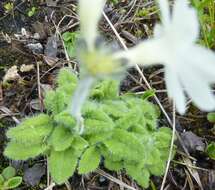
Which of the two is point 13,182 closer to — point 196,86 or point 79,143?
point 79,143

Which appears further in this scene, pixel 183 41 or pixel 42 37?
pixel 42 37

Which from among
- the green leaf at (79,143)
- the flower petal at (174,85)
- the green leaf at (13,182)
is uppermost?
the flower petal at (174,85)

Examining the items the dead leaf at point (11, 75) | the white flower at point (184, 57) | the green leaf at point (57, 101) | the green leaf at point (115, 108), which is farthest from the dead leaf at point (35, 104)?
the white flower at point (184, 57)

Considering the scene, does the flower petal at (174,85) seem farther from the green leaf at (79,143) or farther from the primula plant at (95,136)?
the green leaf at (79,143)

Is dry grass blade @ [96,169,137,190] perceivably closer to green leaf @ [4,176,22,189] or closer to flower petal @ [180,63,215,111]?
green leaf @ [4,176,22,189]

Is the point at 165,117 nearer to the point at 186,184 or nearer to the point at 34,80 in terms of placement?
the point at 186,184

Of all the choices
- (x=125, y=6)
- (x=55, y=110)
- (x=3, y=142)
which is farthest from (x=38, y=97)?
(x=125, y=6)
